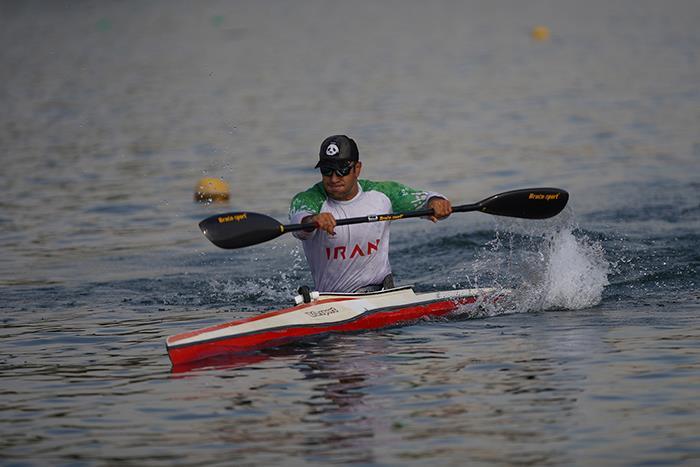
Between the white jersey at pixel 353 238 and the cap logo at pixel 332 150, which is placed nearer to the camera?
the cap logo at pixel 332 150

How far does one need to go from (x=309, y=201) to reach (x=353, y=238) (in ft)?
1.82

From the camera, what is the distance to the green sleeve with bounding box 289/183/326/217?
472 inches

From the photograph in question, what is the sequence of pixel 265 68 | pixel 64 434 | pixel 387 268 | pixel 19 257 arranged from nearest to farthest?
1. pixel 64 434
2. pixel 387 268
3. pixel 19 257
4. pixel 265 68

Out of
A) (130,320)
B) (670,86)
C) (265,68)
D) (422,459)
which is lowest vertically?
(422,459)

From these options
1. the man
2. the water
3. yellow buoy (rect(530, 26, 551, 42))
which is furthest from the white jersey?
yellow buoy (rect(530, 26, 551, 42))

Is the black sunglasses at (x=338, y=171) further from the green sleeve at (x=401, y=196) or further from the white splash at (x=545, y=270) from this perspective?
the white splash at (x=545, y=270)

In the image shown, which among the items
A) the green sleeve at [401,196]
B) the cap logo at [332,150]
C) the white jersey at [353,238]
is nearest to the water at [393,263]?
the white jersey at [353,238]

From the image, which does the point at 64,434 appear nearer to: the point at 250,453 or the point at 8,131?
the point at 250,453

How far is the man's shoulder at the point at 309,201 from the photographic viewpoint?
11992mm

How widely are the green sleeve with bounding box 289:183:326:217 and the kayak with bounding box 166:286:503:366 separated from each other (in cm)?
78

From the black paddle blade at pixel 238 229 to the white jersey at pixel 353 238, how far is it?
0.83 feet

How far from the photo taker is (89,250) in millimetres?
17953

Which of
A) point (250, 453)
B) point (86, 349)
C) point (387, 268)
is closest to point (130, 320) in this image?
point (86, 349)

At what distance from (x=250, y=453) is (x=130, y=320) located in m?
5.19
